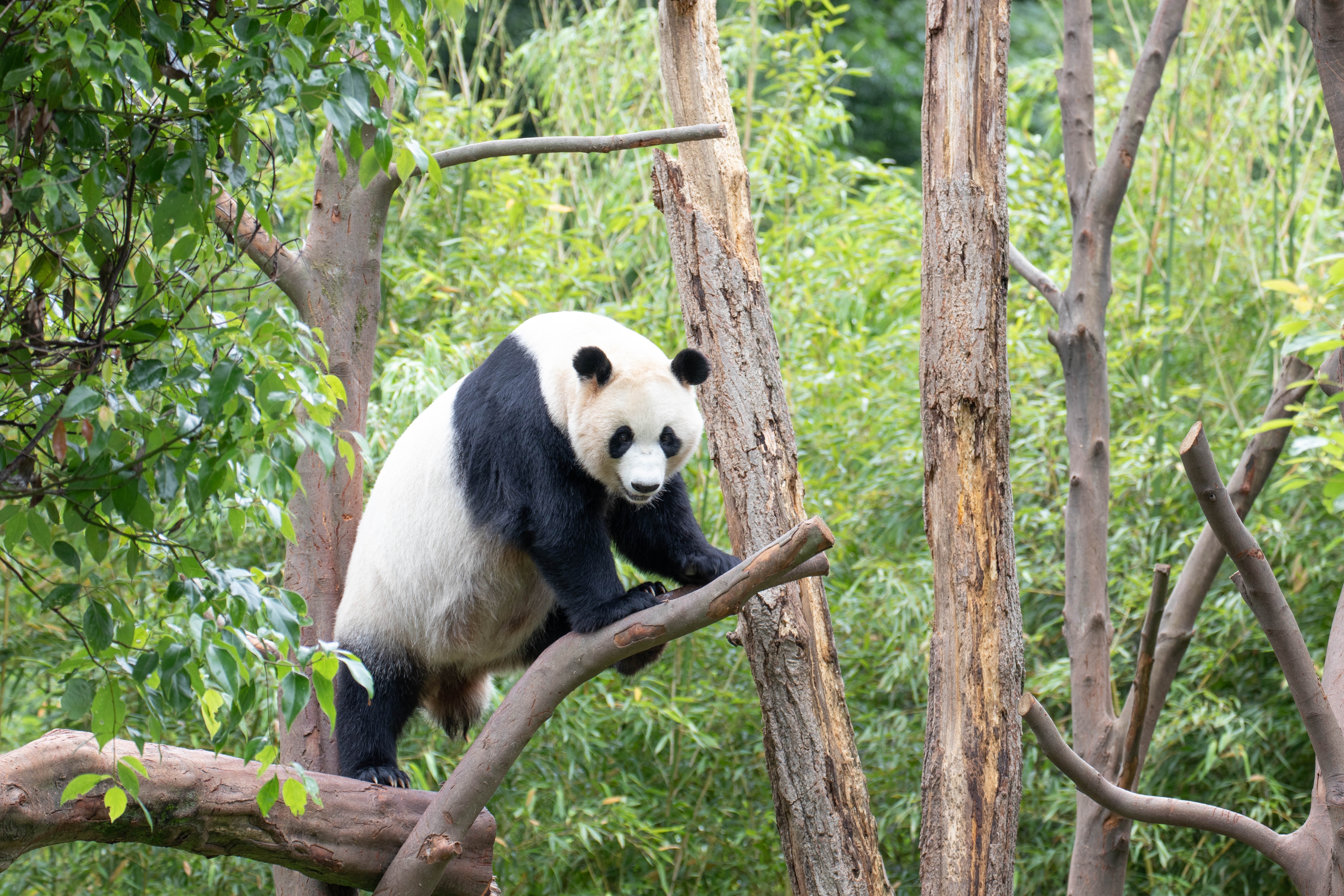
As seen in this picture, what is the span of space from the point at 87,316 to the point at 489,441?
0.89m

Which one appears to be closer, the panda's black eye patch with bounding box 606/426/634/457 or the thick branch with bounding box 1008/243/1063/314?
the panda's black eye patch with bounding box 606/426/634/457

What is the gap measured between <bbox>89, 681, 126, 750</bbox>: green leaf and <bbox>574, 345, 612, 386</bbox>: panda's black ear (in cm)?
123

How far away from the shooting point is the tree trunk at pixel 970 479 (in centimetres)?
257

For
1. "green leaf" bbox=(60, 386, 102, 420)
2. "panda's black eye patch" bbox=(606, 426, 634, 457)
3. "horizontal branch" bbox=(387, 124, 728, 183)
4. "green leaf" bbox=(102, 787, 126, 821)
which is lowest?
"green leaf" bbox=(102, 787, 126, 821)

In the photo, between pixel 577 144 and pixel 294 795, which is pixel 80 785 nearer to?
pixel 294 795

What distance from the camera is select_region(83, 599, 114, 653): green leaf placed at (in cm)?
156

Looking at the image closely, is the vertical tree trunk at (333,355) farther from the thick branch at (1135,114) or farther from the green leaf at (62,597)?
the thick branch at (1135,114)

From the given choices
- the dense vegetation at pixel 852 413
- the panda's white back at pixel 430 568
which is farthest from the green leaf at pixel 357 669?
the dense vegetation at pixel 852 413

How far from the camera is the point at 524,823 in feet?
13.4

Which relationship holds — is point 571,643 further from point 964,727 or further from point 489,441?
point 964,727

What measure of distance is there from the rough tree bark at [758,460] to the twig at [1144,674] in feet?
2.45

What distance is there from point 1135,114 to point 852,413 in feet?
5.24

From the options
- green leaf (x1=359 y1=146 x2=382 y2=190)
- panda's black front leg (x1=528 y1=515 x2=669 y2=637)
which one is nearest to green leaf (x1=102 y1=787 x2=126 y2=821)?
green leaf (x1=359 y1=146 x2=382 y2=190)

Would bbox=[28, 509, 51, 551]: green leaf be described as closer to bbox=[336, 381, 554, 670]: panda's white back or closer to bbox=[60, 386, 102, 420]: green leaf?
bbox=[60, 386, 102, 420]: green leaf
